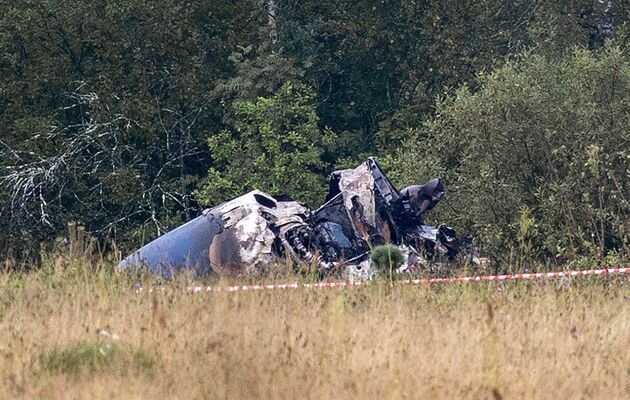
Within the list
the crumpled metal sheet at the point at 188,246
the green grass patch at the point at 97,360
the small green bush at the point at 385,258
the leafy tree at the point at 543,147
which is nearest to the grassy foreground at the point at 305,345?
the green grass patch at the point at 97,360

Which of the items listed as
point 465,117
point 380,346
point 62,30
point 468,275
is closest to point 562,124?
point 465,117

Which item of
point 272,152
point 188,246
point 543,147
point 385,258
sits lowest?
point 385,258

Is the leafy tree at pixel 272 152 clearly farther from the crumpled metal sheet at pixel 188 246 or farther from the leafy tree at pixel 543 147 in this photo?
the crumpled metal sheet at pixel 188 246

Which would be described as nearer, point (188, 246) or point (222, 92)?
point (188, 246)

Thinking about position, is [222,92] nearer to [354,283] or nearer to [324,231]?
[324,231]

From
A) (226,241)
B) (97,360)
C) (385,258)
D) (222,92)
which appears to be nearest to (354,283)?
(385,258)

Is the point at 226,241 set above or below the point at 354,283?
above

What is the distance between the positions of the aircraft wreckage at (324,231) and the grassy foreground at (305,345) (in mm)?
4897

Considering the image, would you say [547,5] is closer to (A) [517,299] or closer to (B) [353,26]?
(B) [353,26]

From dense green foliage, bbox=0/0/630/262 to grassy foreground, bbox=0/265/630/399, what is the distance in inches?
380

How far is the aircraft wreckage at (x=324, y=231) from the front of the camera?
12.7 metres

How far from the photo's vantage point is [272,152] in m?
19.5

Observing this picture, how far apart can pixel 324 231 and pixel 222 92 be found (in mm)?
8662

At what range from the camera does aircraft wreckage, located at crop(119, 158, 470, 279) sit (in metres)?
12.7
